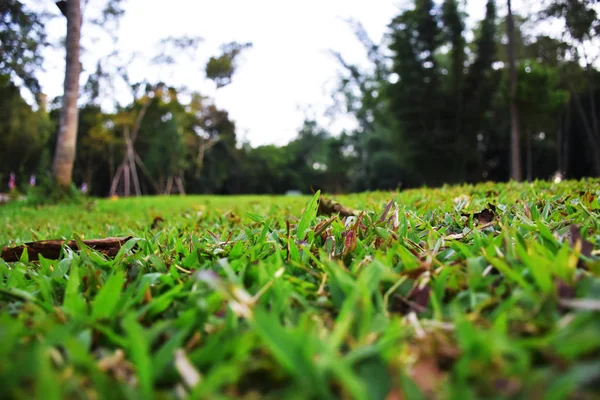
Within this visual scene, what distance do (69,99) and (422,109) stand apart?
13.3 m

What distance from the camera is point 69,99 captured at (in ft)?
22.0

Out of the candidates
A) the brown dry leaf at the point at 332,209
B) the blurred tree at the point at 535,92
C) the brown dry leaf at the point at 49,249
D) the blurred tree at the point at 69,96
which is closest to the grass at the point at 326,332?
the brown dry leaf at the point at 49,249

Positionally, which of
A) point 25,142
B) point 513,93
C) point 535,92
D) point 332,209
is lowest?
point 332,209

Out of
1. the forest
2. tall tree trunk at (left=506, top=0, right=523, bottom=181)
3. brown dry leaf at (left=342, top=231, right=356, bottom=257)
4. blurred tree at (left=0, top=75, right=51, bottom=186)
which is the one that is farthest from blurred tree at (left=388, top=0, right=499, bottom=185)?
blurred tree at (left=0, top=75, right=51, bottom=186)

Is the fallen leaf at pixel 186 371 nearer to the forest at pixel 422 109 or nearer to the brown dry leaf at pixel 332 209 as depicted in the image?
the brown dry leaf at pixel 332 209

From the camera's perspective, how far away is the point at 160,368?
0.42 m

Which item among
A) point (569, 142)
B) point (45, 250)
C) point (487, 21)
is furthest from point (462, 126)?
point (45, 250)

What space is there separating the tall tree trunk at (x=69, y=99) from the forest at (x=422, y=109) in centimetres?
24

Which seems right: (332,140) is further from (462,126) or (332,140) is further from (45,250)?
(45,250)

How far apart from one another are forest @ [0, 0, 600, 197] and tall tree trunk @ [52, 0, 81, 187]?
243 millimetres

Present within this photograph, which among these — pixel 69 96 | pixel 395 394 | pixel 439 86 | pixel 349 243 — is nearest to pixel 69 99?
pixel 69 96

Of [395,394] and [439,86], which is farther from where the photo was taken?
[439,86]

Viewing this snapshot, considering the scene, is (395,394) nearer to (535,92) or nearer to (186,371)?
(186,371)

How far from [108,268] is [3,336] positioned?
0.51 m
